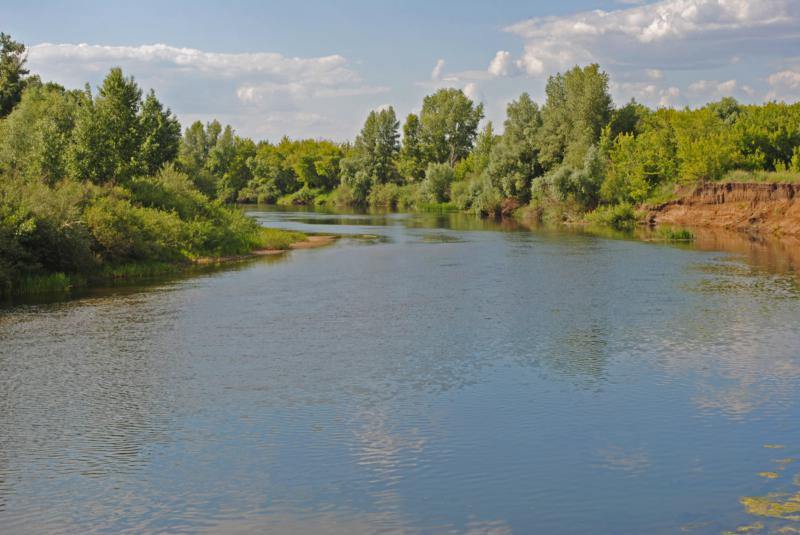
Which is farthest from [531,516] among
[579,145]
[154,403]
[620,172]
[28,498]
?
[579,145]

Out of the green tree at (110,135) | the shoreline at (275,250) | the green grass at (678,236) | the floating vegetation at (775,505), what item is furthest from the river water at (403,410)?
the green grass at (678,236)

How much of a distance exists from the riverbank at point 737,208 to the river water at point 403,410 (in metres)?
33.0

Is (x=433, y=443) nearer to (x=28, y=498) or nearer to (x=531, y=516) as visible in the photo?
(x=531, y=516)

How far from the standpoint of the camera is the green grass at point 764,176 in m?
65.9

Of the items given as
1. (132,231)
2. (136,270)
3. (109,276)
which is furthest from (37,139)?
(109,276)

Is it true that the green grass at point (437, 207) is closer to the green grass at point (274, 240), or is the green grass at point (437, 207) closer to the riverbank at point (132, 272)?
the green grass at point (274, 240)

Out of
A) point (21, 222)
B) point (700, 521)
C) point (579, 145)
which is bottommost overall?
point (700, 521)

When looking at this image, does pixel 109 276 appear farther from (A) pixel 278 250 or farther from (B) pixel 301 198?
(B) pixel 301 198

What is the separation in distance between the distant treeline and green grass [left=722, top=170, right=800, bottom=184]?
256 millimetres

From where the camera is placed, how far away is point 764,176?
69.6 m

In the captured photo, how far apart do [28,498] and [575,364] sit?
48.2 feet

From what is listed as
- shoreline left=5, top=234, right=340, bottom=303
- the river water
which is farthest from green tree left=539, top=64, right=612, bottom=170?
the river water

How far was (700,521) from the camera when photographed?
12.6 metres

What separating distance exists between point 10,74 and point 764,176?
80.9m
